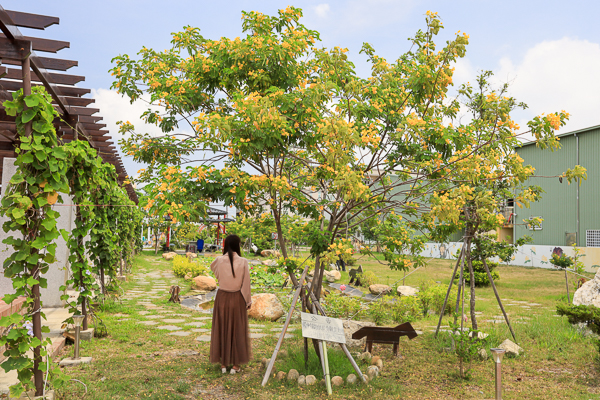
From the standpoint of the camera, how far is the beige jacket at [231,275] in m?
4.91

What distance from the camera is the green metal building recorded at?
20.7m

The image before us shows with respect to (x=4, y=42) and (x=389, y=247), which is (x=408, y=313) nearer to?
(x=389, y=247)

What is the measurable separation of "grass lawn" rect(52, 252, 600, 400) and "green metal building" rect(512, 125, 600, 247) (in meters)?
14.8

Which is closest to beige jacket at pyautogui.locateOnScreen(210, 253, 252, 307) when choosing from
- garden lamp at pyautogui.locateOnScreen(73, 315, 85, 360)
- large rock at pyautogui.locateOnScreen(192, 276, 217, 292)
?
garden lamp at pyautogui.locateOnScreen(73, 315, 85, 360)

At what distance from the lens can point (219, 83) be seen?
549 centimetres

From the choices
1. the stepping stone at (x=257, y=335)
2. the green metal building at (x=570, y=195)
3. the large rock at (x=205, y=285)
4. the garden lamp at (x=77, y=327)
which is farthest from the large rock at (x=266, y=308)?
the green metal building at (x=570, y=195)

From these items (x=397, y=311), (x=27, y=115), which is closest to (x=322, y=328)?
(x=27, y=115)

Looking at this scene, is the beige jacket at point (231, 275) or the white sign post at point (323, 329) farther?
the beige jacket at point (231, 275)

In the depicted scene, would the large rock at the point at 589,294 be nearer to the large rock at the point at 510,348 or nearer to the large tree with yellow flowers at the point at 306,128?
the large rock at the point at 510,348

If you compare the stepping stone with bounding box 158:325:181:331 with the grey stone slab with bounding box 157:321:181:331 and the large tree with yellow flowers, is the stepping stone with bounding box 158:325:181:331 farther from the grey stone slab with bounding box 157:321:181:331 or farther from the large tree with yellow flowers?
the large tree with yellow flowers

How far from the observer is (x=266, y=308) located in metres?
8.01

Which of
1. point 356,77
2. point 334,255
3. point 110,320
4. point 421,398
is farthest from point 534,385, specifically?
point 110,320

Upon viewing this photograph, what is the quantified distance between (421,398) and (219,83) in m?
4.27

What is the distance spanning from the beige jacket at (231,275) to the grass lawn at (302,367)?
918mm
